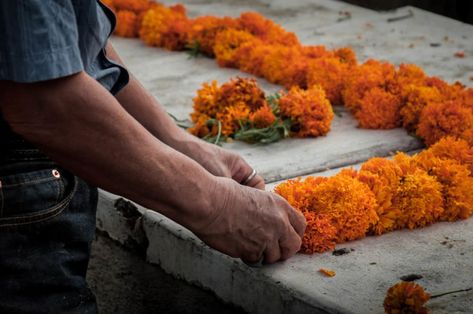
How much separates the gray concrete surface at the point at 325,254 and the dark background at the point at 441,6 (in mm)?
344

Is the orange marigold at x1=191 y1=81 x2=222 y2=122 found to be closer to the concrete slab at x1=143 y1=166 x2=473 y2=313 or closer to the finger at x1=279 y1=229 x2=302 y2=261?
the concrete slab at x1=143 y1=166 x2=473 y2=313

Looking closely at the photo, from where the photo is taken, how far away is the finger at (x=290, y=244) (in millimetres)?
2309

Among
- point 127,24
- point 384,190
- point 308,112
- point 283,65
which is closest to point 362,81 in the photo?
point 308,112

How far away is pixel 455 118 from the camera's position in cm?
318

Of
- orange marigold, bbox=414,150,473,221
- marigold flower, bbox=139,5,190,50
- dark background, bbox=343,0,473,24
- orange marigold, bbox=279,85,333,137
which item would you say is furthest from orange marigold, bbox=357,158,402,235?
dark background, bbox=343,0,473,24

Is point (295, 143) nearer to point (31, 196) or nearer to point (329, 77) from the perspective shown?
point (329, 77)

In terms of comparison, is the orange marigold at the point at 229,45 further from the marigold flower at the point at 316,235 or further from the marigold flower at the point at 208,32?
the marigold flower at the point at 316,235

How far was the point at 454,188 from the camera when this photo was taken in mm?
2666

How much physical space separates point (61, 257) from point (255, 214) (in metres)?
0.52

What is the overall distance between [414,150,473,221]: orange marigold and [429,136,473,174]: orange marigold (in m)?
0.11

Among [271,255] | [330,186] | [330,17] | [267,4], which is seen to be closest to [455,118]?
[330,186]

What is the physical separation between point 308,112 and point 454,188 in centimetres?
90

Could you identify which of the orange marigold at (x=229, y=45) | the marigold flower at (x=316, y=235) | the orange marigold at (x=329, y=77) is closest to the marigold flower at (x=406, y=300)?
the marigold flower at (x=316, y=235)

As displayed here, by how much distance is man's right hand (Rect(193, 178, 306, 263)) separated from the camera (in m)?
2.10
